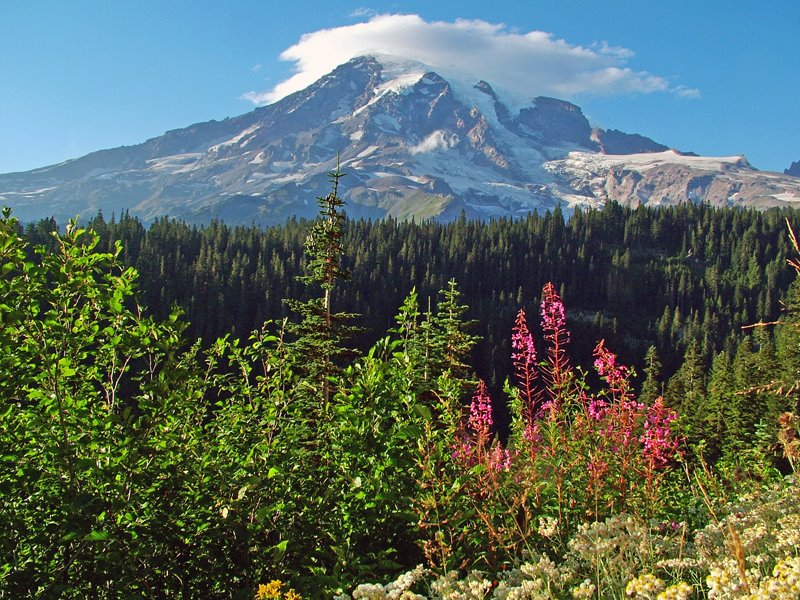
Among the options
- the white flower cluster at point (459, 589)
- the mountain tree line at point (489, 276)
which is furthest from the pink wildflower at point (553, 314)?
the mountain tree line at point (489, 276)

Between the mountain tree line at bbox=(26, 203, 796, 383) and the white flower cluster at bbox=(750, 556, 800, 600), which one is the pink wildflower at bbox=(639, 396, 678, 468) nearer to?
the white flower cluster at bbox=(750, 556, 800, 600)

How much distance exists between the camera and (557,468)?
4723 millimetres

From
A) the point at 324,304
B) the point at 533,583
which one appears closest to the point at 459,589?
the point at 533,583

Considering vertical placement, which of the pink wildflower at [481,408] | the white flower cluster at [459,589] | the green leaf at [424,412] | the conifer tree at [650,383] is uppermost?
the green leaf at [424,412]

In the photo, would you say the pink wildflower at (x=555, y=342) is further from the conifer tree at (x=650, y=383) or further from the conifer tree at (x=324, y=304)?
the conifer tree at (x=650, y=383)

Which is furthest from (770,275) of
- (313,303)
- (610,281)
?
(313,303)

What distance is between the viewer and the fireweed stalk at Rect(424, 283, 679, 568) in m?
4.71

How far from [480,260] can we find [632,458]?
17320 cm

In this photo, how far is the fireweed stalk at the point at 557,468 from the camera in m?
4.71

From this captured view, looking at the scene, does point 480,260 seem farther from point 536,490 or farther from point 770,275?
point 536,490

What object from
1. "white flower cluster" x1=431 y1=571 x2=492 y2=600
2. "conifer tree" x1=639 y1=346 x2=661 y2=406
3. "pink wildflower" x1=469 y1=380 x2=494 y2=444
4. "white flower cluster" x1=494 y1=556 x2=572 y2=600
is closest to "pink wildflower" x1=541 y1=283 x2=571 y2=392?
"pink wildflower" x1=469 y1=380 x2=494 y2=444

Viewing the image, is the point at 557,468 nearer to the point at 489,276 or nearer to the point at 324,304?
the point at 324,304

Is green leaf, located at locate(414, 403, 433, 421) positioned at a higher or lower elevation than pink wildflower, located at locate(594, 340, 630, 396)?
lower

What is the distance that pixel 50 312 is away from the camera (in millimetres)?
4234
